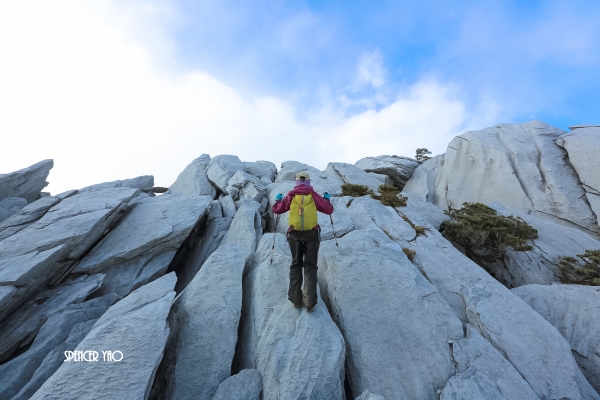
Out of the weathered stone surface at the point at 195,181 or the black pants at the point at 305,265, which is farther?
the weathered stone surface at the point at 195,181

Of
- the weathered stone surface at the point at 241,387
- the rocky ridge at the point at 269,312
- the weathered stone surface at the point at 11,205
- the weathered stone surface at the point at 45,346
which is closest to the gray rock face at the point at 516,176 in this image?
the rocky ridge at the point at 269,312

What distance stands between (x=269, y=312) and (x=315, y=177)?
19.0 metres

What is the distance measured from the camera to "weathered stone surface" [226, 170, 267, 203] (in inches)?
929

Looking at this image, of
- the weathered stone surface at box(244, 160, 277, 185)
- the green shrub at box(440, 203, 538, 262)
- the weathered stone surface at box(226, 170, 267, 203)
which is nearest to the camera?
the green shrub at box(440, 203, 538, 262)

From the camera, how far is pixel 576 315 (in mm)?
9719

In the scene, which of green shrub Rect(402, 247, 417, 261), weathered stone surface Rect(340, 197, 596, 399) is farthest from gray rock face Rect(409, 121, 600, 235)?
green shrub Rect(402, 247, 417, 261)

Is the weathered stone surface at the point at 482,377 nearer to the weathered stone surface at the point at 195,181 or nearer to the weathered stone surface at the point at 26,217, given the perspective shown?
the weathered stone surface at the point at 26,217

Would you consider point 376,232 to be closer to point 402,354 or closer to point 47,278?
point 402,354

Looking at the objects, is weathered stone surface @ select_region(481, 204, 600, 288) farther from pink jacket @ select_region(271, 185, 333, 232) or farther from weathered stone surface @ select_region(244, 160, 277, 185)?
weathered stone surface @ select_region(244, 160, 277, 185)

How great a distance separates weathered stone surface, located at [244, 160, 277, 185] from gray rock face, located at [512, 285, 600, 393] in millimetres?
26226

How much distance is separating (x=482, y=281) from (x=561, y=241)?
31.6 feet

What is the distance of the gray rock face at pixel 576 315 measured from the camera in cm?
862

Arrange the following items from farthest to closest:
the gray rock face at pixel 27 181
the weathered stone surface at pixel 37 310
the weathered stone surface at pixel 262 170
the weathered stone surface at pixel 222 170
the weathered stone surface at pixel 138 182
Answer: the weathered stone surface at pixel 262 170 → the weathered stone surface at pixel 222 170 → the weathered stone surface at pixel 138 182 → the gray rock face at pixel 27 181 → the weathered stone surface at pixel 37 310

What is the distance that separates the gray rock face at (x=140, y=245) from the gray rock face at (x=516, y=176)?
27990mm
